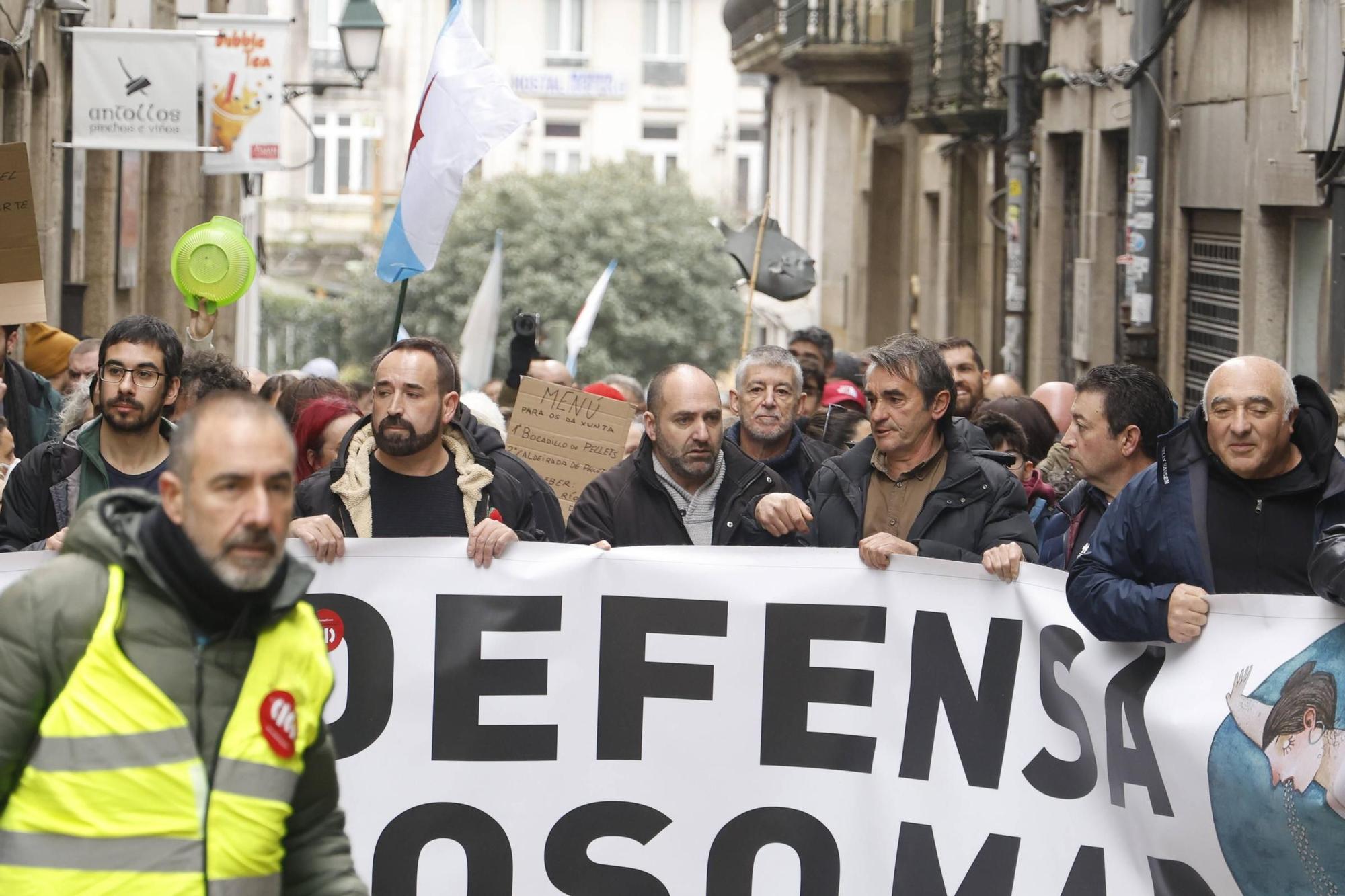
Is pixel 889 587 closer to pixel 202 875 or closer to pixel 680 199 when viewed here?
pixel 202 875

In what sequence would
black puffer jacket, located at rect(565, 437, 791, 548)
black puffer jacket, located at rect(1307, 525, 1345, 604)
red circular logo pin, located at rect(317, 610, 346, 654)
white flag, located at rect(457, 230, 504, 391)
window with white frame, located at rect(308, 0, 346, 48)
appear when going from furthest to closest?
1. window with white frame, located at rect(308, 0, 346, 48)
2. white flag, located at rect(457, 230, 504, 391)
3. black puffer jacket, located at rect(565, 437, 791, 548)
4. red circular logo pin, located at rect(317, 610, 346, 654)
5. black puffer jacket, located at rect(1307, 525, 1345, 604)

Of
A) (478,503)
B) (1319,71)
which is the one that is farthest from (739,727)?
(1319,71)

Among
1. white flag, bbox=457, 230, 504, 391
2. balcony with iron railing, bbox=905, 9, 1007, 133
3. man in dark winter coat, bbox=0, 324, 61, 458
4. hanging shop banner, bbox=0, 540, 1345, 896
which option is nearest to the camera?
hanging shop banner, bbox=0, 540, 1345, 896

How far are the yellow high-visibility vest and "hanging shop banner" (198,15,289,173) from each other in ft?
45.9

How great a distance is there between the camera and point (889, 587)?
537 centimetres

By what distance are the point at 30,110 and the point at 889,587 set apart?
9843 mm

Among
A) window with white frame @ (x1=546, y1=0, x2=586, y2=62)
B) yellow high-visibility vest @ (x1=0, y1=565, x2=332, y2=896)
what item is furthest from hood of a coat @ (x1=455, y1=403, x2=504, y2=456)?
window with white frame @ (x1=546, y1=0, x2=586, y2=62)

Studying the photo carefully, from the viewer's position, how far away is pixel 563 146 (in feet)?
198

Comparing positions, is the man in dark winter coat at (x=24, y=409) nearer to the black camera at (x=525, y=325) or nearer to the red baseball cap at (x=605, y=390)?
the red baseball cap at (x=605, y=390)

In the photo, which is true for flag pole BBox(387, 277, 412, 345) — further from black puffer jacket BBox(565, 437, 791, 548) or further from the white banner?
the white banner

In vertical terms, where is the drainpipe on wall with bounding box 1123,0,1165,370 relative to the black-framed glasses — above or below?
above

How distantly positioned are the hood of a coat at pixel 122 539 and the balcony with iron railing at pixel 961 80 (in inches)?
661

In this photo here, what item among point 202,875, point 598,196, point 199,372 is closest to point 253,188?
point 598,196

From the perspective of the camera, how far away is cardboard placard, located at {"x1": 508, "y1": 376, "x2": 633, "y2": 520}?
7695mm
